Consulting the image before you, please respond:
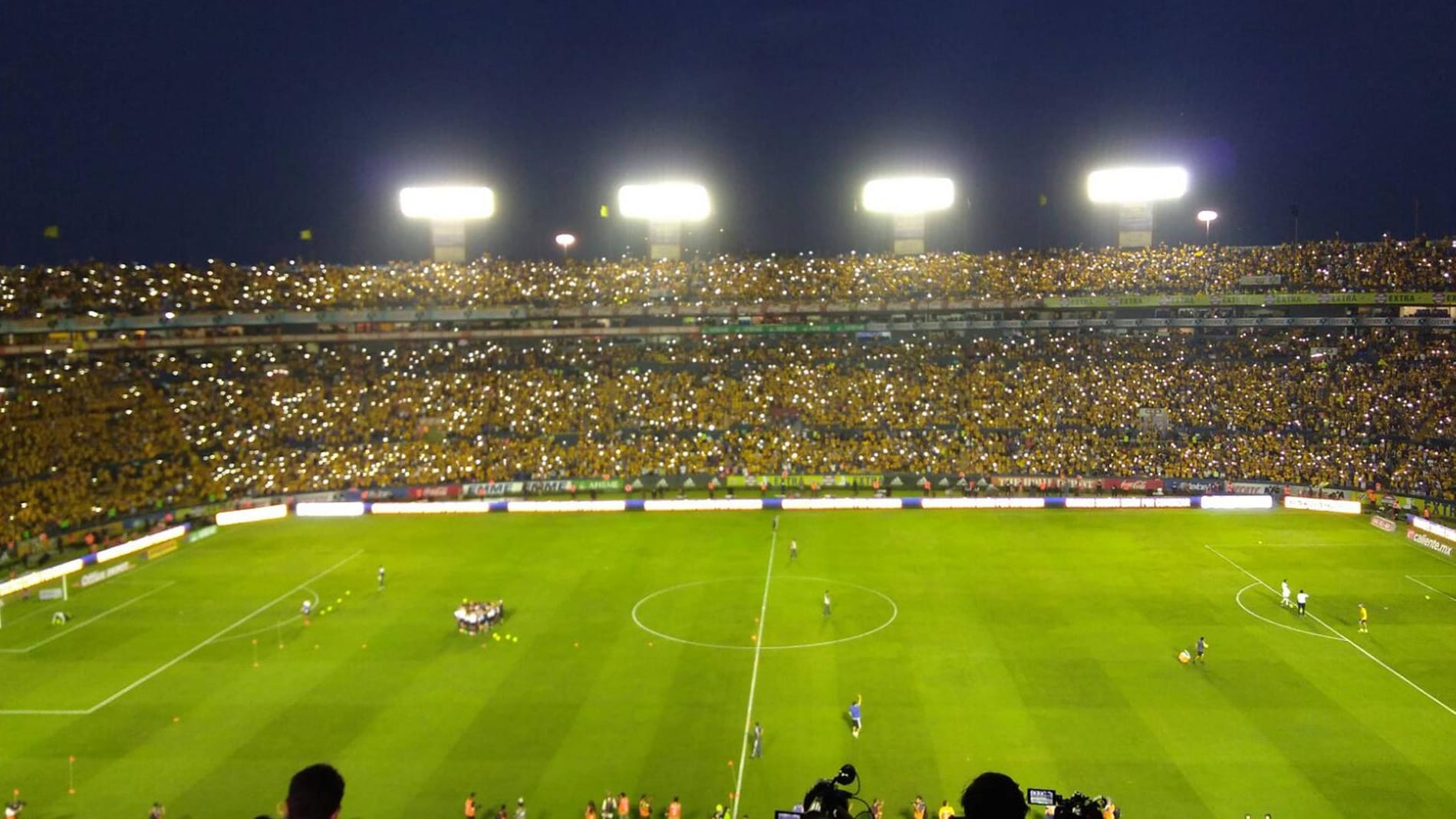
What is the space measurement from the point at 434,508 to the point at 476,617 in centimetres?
2384

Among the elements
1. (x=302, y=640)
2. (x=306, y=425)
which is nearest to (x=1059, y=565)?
(x=302, y=640)

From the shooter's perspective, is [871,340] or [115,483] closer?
[115,483]

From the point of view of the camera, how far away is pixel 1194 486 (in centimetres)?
5806

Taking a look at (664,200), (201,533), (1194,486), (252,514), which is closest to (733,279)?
(664,200)

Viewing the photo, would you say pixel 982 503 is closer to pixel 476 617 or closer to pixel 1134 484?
pixel 1134 484

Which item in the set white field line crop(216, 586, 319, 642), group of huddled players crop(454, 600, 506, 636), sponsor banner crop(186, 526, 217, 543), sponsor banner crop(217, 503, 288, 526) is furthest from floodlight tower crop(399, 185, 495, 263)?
group of huddled players crop(454, 600, 506, 636)

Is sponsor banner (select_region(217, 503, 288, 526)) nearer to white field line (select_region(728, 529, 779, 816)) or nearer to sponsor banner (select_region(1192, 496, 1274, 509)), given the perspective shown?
white field line (select_region(728, 529, 779, 816))

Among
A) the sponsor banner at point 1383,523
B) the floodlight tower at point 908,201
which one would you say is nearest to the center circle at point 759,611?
the sponsor banner at point 1383,523

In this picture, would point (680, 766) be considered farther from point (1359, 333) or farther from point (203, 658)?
point (1359, 333)

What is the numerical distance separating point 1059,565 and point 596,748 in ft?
82.6

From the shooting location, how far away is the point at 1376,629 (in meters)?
34.0

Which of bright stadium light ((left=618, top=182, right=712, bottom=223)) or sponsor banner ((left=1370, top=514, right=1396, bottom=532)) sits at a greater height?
bright stadium light ((left=618, top=182, right=712, bottom=223))

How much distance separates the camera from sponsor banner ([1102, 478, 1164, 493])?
58.4 metres

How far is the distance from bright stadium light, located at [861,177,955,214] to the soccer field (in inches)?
1463
